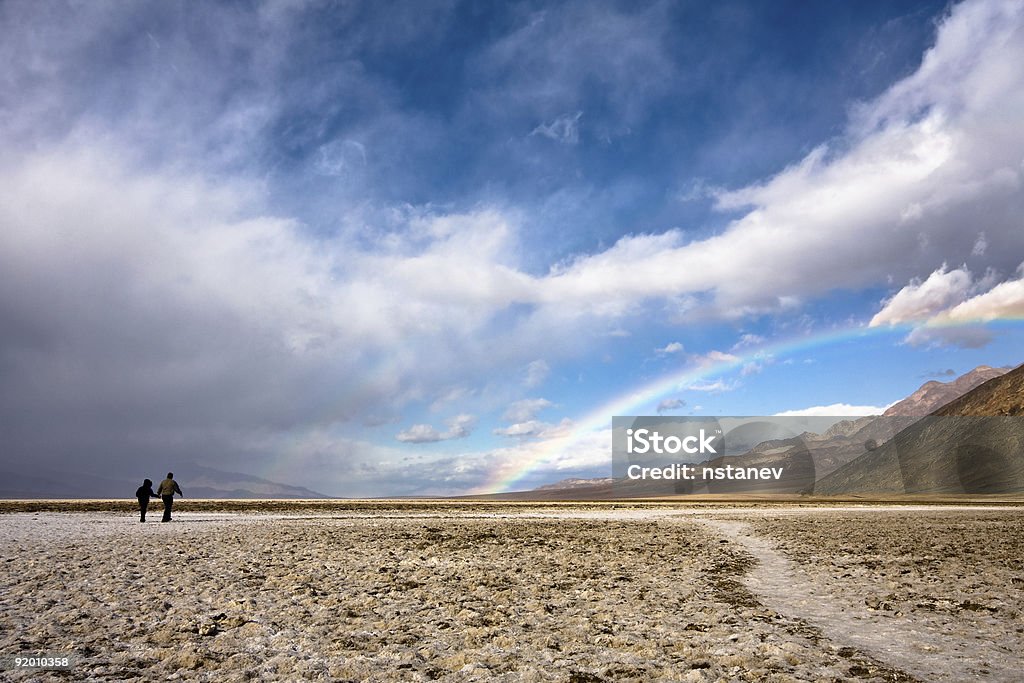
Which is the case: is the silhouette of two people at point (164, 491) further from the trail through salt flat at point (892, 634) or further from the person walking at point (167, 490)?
the trail through salt flat at point (892, 634)

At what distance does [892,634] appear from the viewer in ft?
38.3

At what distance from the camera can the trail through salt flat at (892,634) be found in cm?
954

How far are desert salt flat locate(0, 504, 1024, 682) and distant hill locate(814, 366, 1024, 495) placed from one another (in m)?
153

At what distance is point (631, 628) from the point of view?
11.8 metres

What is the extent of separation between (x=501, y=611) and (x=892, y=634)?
793 cm

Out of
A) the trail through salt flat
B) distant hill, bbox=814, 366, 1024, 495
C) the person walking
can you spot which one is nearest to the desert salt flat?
the trail through salt flat

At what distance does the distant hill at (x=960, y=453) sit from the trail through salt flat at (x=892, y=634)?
154425mm

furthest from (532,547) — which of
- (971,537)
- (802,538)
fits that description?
(971,537)

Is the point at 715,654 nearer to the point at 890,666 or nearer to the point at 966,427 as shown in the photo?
the point at 890,666

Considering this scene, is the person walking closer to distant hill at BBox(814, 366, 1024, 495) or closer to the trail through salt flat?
the trail through salt flat

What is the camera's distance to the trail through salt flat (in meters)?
9.54

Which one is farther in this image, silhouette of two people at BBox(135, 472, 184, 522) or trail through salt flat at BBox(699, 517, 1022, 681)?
silhouette of two people at BBox(135, 472, 184, 522)

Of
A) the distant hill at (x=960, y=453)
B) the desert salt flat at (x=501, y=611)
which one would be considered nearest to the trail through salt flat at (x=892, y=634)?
the desert salt flat at (x=501, y=611)

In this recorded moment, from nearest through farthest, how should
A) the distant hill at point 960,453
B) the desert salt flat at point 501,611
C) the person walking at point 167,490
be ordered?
the desert salt flat at point 501,611 < the person walking at point 167,490 < the distant hill at point 960,453
